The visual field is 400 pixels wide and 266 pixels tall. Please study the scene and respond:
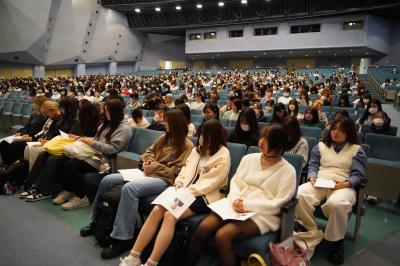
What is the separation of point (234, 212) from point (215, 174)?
396 mm

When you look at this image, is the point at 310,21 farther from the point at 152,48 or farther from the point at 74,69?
the point at 74,69

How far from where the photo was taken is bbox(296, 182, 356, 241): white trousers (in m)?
2.69

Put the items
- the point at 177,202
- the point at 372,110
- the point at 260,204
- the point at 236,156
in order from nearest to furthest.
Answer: the point at 260,204 → the point at 177,202 → the point at 236,156 → the point at 372,110

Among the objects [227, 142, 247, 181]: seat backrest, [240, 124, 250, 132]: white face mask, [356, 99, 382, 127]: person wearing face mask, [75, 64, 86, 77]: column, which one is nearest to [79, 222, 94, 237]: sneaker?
[227, 142, 247, 181]: seat backrest

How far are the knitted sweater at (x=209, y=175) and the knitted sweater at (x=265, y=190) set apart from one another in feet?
0.55

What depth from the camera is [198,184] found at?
265 cm

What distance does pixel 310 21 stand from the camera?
26.2 m

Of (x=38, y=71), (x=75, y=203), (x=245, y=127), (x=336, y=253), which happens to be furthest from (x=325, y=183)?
(x=38, y=71)

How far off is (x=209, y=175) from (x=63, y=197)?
2178 millimetres

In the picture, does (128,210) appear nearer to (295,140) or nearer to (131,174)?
(131,174)

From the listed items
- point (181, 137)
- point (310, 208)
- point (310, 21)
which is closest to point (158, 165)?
point (181, 137)

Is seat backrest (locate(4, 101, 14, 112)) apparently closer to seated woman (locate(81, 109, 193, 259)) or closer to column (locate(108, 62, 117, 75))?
seated woman (locate(81, 109, 193, 259))

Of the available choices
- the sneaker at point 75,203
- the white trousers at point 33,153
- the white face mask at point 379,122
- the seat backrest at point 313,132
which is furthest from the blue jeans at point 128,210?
the white face mask at point 379,122

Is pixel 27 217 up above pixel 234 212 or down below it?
below
